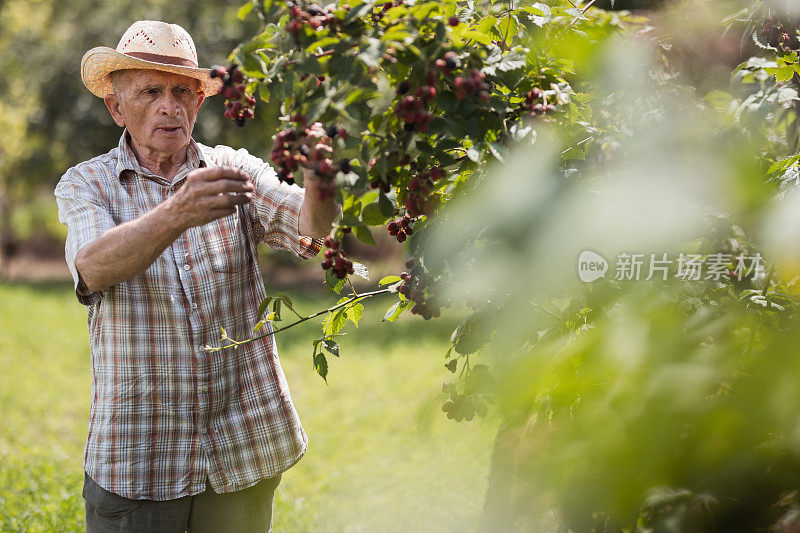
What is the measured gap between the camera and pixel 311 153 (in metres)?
1.60

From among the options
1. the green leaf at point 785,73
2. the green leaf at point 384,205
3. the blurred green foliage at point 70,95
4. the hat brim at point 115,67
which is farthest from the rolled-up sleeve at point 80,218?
the blurred green foliage at point 70,95

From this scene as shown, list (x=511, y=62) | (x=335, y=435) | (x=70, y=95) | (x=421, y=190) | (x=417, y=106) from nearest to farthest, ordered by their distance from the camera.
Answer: (x=417, y=106), (x=511, y=62), (x=421, y=190), (x=335, y=435), (x=70, y=95)

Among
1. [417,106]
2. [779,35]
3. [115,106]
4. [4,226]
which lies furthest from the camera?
[4,226]

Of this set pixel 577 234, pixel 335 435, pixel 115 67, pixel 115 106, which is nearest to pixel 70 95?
pixel 335 435

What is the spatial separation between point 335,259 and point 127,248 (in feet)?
1.87

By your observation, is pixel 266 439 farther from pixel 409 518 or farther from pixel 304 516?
pixel 304 516

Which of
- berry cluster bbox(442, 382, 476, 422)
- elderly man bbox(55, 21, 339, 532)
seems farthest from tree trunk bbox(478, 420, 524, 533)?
elderly man bbox(55, 21, 339, 532)

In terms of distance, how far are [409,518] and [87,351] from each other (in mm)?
6780

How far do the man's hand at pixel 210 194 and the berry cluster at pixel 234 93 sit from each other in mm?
139

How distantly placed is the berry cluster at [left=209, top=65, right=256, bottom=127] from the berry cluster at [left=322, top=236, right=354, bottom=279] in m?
0.34

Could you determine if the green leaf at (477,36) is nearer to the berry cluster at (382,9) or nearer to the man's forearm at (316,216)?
the berry cluster at (382,9)

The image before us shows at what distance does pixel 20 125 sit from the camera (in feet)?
49.5

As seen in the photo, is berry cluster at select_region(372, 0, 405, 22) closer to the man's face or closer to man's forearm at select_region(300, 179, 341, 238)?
man's forearm at select_region(300, 179, 341, 238)

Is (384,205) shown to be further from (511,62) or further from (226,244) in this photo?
(226,244)
